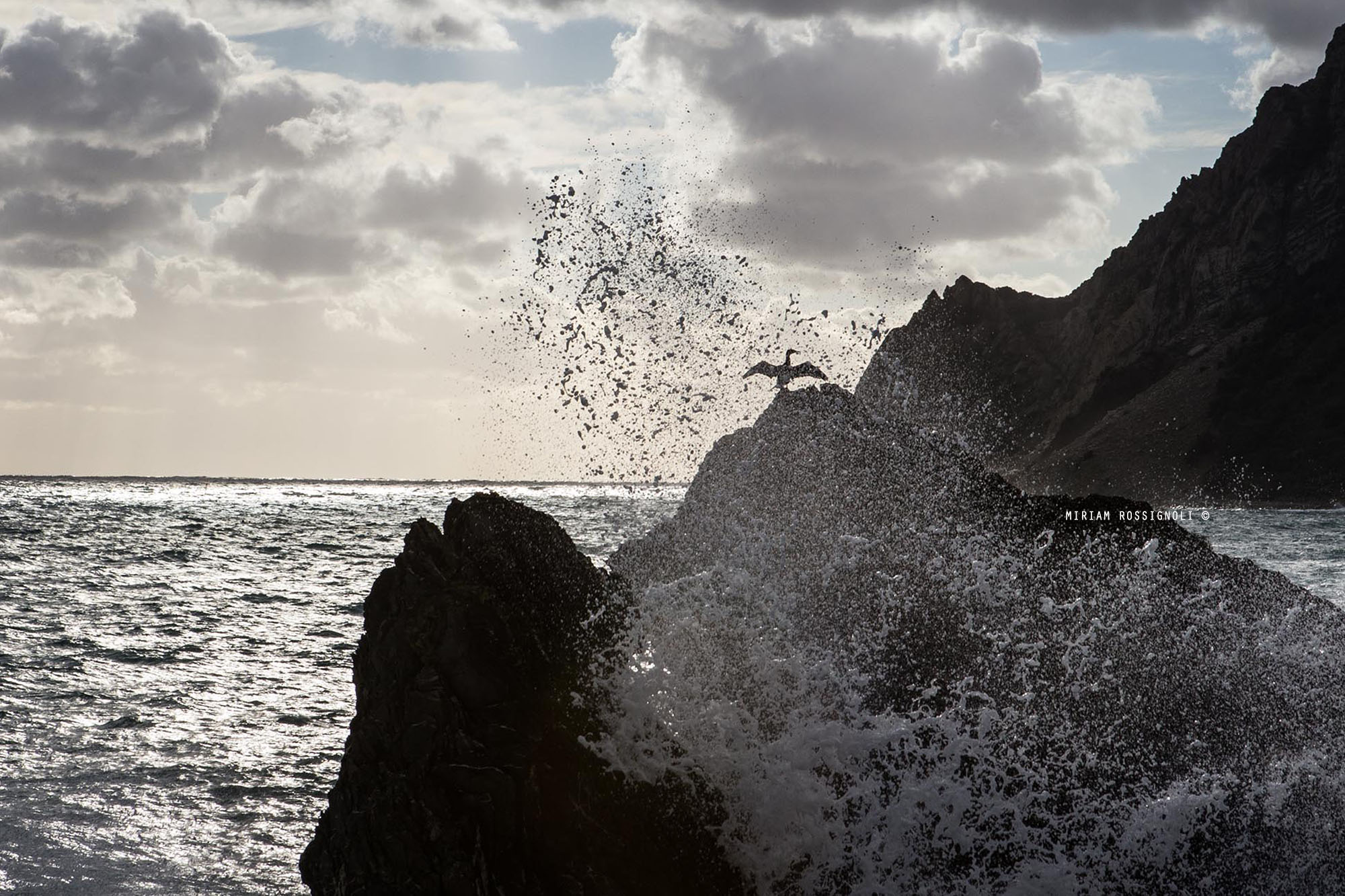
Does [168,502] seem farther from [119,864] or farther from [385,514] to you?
[119,864]

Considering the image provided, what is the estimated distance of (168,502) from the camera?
432 ft

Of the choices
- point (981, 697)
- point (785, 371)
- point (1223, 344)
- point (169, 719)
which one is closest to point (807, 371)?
point (785, 371)

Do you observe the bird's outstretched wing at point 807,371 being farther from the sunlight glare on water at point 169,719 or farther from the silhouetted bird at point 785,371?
the sunlight glare on water at point 169,719

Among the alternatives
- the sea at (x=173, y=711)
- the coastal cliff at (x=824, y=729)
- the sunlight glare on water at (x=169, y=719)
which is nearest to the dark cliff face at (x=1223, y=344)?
the sea at (x=173, y=711)

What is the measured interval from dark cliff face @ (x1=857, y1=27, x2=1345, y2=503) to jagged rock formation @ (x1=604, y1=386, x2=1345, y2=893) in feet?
360

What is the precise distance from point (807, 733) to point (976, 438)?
823cm

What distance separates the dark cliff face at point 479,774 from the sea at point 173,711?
3.31 meters

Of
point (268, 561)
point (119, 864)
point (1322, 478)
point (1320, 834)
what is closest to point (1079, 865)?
point (1320, 834)

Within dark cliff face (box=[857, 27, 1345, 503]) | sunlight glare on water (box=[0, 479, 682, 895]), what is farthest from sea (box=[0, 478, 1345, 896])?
A: dark cliff face (box=[857, 27, 1345, 503])

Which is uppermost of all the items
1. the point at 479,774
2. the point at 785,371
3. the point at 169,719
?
the point at 785,371

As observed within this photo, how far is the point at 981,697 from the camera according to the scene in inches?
391

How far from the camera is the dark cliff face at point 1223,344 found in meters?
124

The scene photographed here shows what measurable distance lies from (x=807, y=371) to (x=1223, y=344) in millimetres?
131579

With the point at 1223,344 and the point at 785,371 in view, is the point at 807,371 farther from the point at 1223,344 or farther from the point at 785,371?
the point at 1223,344
